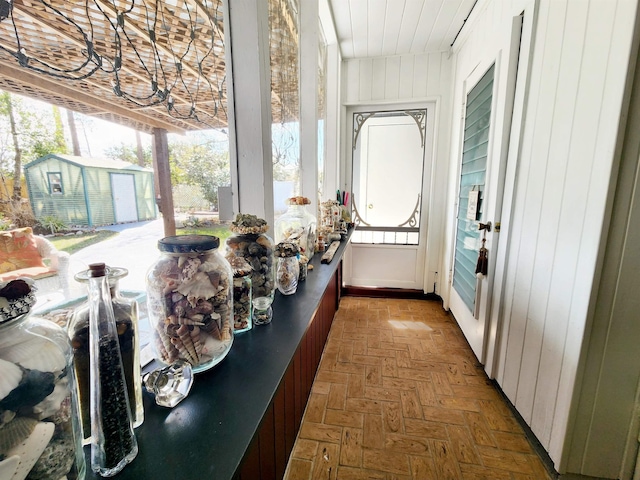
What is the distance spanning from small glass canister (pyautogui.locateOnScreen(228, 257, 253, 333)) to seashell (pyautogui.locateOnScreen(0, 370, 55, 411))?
441mm

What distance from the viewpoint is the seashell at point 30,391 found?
270 mm

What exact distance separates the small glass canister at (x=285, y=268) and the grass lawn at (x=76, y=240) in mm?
542

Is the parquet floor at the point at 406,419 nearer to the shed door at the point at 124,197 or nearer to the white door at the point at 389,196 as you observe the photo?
the white door at the point at 389,196

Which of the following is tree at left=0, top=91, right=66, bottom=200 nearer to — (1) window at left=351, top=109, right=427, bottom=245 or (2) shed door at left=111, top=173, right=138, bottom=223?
(2) shed door at left=111, top=173, right=138, bottom=223

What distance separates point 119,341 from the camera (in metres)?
0.42

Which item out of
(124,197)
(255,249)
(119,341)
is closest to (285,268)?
(255,249)

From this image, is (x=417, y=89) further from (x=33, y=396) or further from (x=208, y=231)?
(x=33, y=396)

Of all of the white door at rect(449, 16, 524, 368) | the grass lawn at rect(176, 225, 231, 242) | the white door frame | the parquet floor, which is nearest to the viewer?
the grass lawn at rect(176, 225, 231, 242)

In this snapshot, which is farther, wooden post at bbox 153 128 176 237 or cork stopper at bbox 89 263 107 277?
wooden post at bbox 153 128 176 237

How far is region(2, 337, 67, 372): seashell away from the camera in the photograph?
288mm

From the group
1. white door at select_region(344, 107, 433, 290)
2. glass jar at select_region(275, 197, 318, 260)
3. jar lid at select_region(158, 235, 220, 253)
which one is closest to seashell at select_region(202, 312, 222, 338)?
jar lid at select_region(158, 235, 220, 253)

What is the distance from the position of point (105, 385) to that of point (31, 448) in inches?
3.8

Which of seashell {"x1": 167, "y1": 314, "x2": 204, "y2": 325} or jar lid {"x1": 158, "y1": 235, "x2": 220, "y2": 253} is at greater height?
jar lid {"x1": 158, "y1": 235, "x2": 220, "y2": 253}

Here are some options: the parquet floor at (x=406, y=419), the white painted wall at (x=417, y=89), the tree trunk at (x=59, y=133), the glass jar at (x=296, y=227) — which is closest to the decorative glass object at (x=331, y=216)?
the glass jar at (x=296, y=227)
